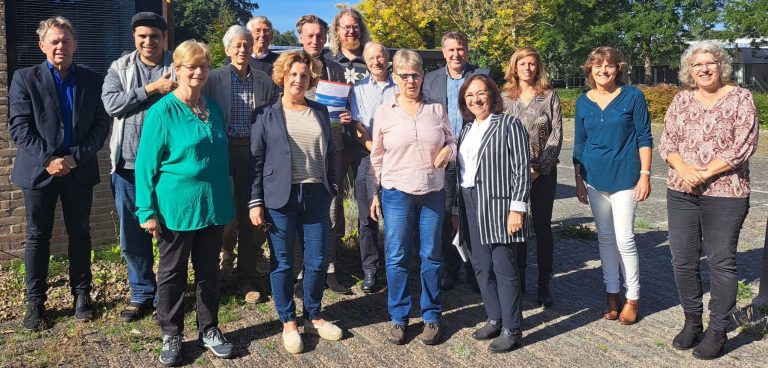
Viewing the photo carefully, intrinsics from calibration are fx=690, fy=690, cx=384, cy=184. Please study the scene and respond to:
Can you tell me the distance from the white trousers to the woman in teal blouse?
2.62 m

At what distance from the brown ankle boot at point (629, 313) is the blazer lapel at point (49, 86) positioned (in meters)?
4.19

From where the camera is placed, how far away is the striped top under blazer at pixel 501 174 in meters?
4.35

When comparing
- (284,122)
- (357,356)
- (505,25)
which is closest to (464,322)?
(357,356)

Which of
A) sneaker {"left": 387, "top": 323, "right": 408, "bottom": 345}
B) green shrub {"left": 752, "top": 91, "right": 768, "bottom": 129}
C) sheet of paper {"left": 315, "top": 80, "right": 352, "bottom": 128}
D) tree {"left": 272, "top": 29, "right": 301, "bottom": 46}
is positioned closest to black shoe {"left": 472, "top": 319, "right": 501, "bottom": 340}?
sneaker {"left": 387, "top": 323, "right": 408, "bottom": 345}

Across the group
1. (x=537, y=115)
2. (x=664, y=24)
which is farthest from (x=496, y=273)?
(x=664, y=24)

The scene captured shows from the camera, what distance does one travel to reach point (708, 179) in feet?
13.9

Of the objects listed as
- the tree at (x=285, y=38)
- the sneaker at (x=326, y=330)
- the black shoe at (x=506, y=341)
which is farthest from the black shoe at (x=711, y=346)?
the tree at (x=285, y=38)

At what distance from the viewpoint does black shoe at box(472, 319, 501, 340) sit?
4.64 m

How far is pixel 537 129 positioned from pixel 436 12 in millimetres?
31956

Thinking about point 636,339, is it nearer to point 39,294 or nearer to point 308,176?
point 308,176

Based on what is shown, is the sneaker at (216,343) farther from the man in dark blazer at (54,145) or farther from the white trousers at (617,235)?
the white trousers at (617,235)

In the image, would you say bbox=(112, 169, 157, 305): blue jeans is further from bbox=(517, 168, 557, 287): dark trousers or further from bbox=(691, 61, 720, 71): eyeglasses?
bbox=(691, 61, 720, 71): eyeglasses

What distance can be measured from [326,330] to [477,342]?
3.33 ft

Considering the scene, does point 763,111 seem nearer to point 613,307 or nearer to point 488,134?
point 613,307
